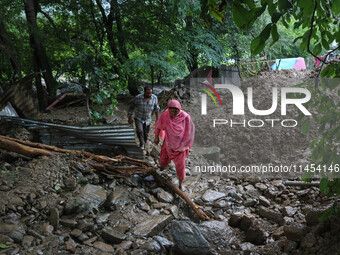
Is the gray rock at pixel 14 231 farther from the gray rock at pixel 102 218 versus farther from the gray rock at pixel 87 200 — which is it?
the gray rock at pixel 102 218

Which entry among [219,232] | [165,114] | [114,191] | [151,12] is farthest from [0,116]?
[151,12]

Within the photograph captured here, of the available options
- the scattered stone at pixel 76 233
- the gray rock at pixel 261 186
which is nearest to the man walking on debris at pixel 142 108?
the gray rock at pixel 261 186

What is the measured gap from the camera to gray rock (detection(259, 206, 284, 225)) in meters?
4.02

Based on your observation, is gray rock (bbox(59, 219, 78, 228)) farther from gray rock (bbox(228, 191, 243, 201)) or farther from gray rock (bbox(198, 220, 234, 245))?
gray rock (bbox(228, 191, 243, 201))

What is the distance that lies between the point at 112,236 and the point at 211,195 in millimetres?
1904

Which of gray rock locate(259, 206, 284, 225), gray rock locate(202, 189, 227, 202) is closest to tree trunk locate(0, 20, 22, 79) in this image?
gray rock locate(202, 189, 227, 202)

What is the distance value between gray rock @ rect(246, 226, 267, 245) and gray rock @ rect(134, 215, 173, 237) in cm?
98

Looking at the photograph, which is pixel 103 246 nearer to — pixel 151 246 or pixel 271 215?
pixel 151 246

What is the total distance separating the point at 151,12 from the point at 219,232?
21.8 ft

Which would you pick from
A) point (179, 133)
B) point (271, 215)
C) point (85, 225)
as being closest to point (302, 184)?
point (271, 215)

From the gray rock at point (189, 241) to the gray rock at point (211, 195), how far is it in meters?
1.29

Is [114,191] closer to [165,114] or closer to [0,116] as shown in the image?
[165,114]

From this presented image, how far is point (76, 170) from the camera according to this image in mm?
4273

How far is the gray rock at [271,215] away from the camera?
4020 mm
